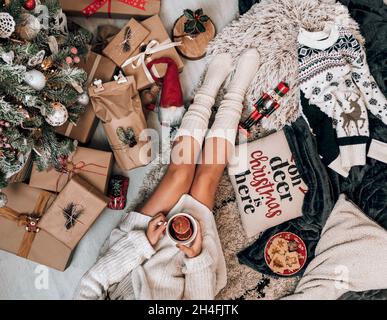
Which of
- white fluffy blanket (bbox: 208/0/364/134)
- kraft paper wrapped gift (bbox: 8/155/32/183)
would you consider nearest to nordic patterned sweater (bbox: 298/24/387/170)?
white fluffy blanket (bbox: 208/0/364/134)

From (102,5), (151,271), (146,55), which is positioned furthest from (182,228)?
(102,5)

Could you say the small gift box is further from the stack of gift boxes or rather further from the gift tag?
the gift tag

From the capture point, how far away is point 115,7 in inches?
63.6

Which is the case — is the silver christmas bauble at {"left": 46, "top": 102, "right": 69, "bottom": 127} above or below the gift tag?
below

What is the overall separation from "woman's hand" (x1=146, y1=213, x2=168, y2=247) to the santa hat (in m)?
0.39

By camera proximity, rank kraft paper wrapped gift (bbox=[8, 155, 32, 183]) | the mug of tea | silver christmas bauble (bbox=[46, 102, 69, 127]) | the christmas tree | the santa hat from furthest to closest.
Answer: the santa hat, kraft paper wrapped gift (bbox=[8, 155, 32, 183]), the mug of tea, silver christmas bauble (bbox=[46, 102, 69, 127]), the christmas tree

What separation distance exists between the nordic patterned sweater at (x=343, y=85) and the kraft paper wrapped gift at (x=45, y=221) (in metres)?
0.84

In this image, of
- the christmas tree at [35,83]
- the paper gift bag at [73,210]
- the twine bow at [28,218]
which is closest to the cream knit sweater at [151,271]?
the paper gift bag at [73,210]

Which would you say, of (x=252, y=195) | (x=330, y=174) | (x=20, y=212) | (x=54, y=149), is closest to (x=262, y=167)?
(x=252, y=195)

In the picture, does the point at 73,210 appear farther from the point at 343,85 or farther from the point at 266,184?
the point at 343,85

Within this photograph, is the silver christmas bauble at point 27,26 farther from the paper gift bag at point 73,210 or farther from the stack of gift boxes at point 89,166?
the paper gift bag at point 73,210

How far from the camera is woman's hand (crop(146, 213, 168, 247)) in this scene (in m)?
1.43

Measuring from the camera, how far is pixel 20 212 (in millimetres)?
1521

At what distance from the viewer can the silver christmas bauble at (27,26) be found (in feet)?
3.88
